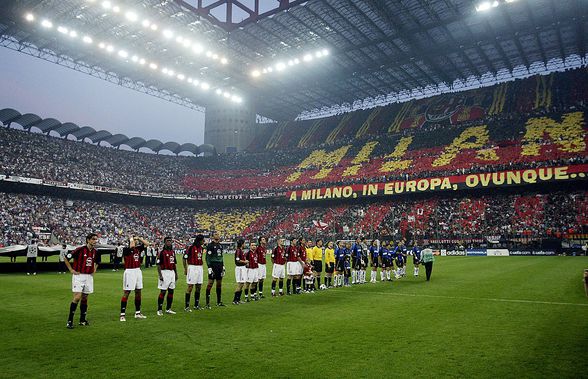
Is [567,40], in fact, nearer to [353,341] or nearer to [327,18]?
[327,18]

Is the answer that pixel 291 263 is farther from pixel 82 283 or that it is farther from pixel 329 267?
pixel 82 283

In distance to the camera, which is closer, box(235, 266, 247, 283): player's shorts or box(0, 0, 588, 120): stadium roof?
box(235, 266, 247, 283): player's shorts

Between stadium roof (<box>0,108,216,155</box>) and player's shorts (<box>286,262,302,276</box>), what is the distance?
58.8 m

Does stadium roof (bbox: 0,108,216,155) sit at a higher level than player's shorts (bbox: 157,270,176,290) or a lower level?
higher

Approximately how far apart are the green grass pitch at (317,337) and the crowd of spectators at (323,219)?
2979cm

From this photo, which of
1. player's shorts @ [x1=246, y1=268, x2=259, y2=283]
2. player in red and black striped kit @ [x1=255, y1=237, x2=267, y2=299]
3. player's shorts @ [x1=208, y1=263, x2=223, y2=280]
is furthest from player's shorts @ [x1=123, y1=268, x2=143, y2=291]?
player in red and black striped kit @ [x1=255, y1=237, x2=267, y2=299]

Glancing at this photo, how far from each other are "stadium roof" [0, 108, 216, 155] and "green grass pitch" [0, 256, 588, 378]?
2130 inches

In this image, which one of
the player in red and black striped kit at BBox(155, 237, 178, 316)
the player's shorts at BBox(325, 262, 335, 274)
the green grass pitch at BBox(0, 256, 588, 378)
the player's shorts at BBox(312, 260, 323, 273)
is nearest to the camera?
the green grass pitch at BBox(0, 256, 588, 378)

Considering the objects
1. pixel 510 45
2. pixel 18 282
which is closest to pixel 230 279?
pixel 18 282

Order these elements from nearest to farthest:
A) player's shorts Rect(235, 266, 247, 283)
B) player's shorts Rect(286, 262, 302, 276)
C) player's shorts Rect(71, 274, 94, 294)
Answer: player's shorts Rect(71, 274, 94, 294)
player's shorts Rect(235, 266, 247, 283)
player's shorts Rect(286, 262, 302, 276)

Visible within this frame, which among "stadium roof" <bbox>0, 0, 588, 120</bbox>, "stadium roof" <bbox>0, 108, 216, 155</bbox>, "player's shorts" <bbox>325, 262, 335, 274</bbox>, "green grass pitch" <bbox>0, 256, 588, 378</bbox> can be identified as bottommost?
"green grass pitch" <bbox>0, 256, 588, 378</bbox>

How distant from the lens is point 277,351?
8.02m

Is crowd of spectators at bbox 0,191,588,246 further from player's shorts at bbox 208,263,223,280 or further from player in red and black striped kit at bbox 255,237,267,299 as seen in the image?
player's shorts at bbox 208,263,223,280

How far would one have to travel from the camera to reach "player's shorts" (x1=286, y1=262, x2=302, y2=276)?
1694cm
